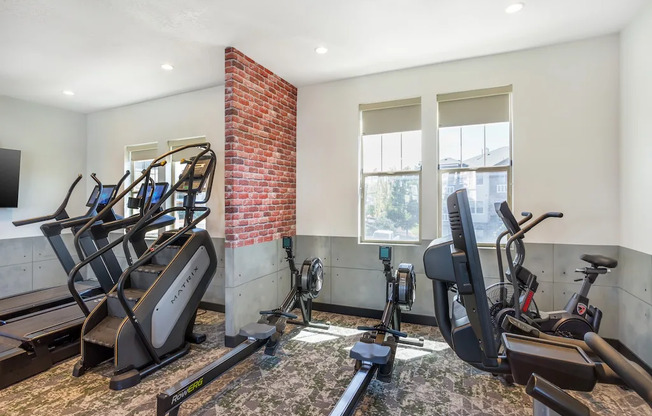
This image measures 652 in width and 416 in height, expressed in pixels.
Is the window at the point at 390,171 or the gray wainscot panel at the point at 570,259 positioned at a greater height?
the window at the point at 390,171

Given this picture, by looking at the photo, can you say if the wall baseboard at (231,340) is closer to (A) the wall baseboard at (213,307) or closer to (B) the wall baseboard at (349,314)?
(B) the wall baseboard at (349,314)

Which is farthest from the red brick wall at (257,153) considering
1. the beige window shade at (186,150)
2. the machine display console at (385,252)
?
the machine display console at (385,252)

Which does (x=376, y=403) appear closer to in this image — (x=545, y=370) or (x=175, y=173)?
(x=545, y=370)

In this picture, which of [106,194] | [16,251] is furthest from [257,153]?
[16,251]

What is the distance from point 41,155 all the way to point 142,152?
1717 mm

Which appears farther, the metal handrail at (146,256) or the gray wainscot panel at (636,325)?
the gray wainscot panel at (636,325)

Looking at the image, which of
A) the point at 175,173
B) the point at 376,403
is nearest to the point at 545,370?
the point at 376,403

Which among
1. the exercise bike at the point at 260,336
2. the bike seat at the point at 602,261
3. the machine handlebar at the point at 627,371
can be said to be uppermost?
the machine handlebar at the point at 627,371

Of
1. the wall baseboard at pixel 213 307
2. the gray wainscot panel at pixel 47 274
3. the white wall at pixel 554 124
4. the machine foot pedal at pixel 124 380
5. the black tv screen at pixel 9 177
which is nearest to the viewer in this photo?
the machine foot pedal at pixel 124 380

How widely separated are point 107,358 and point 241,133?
2.82 metres

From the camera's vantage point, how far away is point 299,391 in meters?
2.74

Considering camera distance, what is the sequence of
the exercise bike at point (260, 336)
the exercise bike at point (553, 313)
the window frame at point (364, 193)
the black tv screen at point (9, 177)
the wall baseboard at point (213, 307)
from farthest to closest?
the black tv screen at point (9, 177)
the wall baseboard at point (213, 307)
the window frame at point (364, 193)
the exercise bike at point (553, 313)
the exercise bike at point (260, 336)

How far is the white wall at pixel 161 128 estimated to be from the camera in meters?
4.95

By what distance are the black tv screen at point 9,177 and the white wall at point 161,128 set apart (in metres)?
1.19
